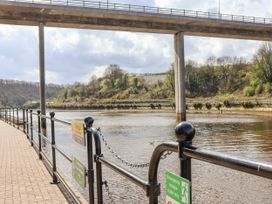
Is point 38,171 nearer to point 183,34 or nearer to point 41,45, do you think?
point 41,45

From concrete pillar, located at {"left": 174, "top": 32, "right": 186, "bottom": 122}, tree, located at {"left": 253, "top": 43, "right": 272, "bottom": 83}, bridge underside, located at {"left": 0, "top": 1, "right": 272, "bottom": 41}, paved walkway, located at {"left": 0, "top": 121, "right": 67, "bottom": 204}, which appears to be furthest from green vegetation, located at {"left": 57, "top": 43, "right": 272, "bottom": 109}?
paved walkway, located at {"left": 0, "top": 121, "right": 67, "bottom": 204}

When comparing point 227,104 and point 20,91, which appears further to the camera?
point 20,91

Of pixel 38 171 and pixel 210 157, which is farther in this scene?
pixel 38 171

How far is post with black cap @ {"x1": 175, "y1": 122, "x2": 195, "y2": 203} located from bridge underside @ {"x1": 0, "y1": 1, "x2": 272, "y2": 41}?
33.0m

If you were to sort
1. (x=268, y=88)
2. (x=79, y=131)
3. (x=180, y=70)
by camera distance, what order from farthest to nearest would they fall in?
1. (x=268, y=88)
2. (x=180, y=70)
3. (x=79, y=131)

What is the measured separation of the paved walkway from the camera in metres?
5.82

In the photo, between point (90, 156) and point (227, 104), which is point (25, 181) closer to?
point (90, 156)

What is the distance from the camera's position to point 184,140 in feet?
6.10

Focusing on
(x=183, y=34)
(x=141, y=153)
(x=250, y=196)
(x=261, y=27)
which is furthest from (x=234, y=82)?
(x=250, y=196)

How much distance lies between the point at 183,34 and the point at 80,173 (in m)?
38.3

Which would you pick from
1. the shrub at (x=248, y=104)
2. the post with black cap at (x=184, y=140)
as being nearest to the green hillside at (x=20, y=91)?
the shrub at (x=248, y=104)

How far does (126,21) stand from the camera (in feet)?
126

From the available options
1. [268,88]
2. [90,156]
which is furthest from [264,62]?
[90,156]

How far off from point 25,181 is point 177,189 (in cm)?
571
